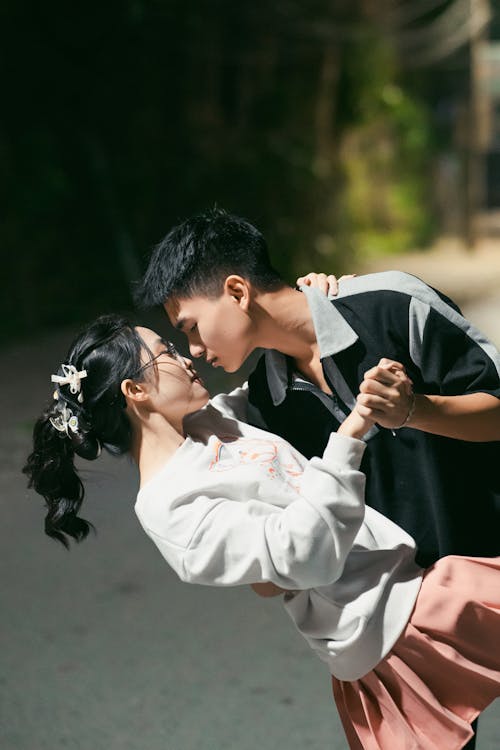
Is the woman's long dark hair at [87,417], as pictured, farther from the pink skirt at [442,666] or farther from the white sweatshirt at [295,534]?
the pink skirt at [442,666]

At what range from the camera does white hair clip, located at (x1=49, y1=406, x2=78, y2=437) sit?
2.37 meters

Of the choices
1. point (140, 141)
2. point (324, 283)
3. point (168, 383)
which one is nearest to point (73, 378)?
point (168, 383)

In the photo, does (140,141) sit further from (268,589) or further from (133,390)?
(268,589)

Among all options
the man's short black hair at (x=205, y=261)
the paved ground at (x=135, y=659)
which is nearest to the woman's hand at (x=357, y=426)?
the man's short black hair at (x=205, y=261)

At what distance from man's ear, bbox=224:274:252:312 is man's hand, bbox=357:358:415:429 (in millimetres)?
420

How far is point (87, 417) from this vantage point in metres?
2.38

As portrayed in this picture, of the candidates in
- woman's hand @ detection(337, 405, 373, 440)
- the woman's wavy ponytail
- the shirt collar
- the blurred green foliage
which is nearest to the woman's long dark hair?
the woman's wavy ponytail

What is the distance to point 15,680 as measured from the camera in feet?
13.3

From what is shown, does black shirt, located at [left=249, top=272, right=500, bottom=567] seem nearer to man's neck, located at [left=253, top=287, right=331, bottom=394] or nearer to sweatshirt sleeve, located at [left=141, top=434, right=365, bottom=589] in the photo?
man's neck, located at [left=253, top=287, right=331, bottom=394]

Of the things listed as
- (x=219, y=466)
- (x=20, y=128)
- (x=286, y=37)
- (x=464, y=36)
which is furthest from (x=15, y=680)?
(x=464, y=36)

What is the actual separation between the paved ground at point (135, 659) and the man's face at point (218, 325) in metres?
1.59

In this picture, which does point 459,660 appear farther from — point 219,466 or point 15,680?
point 15,680

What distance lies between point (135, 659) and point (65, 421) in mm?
2044

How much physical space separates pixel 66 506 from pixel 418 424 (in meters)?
0.85
